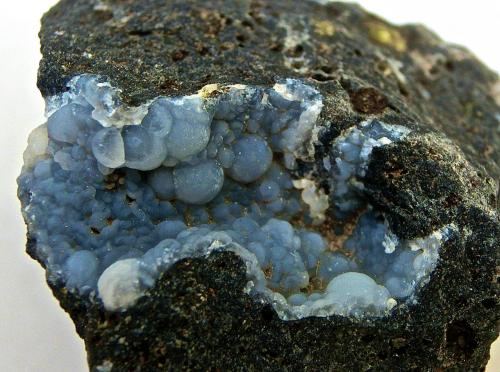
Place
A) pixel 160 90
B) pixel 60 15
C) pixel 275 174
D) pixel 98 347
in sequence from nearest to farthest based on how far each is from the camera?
pixel 98 347 → pixel 160 90 → pixel 275 174 → pixel 60 15

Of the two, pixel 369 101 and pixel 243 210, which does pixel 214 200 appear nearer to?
pixel 243 210

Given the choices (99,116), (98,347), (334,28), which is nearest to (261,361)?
(98,347)

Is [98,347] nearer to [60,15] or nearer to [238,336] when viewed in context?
[238,336]

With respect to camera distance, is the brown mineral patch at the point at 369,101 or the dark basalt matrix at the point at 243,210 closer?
the dark basalt matrix at the point at 243,210

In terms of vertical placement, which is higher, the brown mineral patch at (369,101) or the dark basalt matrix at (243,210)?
the brown mineral patch at (369,101)

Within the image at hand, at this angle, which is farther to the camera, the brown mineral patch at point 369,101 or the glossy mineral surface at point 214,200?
the brown mineral patch at point 369,101

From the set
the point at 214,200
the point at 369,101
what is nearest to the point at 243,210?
the point at 214,200
